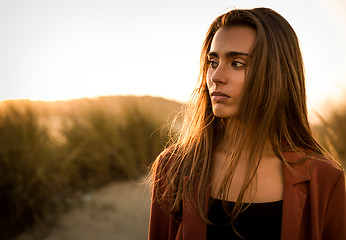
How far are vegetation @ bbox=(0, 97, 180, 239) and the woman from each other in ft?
5.71

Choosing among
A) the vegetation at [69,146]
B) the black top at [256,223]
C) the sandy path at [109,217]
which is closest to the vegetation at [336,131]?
the vegetation at [69,146]

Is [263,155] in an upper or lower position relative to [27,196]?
upper

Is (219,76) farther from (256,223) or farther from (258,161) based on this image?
(256,223)

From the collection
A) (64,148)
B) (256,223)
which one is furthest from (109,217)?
(256,223)

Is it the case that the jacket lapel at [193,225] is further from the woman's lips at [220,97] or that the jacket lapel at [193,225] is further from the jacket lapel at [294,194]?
the woman's lips at [220,97]

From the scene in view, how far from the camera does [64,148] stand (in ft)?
14.2

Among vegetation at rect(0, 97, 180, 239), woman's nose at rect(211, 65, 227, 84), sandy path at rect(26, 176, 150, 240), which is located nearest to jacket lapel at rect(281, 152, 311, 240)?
woman's nose at rect(211, 65, 227, 84)

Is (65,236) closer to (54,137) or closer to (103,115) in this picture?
(54,137)

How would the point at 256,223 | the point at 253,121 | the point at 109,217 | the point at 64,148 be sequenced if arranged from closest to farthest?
1. the point at 256,223
2. the point at 253,121
3. the point at 109,217
4. the point at 64,148

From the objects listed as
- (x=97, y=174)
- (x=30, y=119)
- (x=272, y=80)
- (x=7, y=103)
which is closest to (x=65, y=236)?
(x=97, y=174)

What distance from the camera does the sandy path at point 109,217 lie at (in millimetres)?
3811

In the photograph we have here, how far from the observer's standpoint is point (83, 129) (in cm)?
464

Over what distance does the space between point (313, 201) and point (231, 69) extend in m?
0.71

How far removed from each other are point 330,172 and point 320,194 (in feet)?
0.37
